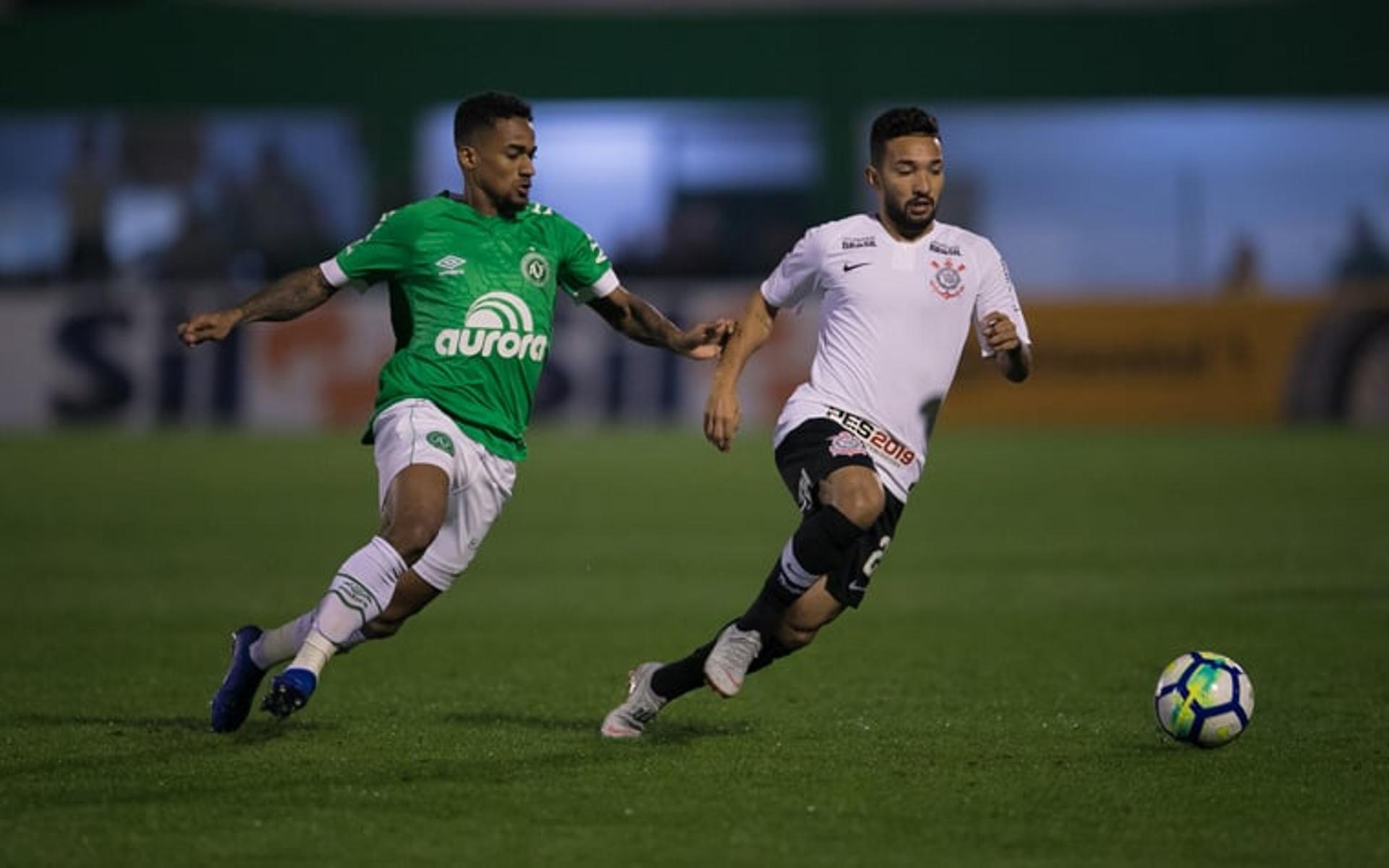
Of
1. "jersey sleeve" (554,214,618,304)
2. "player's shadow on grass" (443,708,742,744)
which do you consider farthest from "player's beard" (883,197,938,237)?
"player's shadow on grass" (443,708,742,744)

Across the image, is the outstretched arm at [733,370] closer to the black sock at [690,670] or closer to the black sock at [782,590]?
the black sock at [782,590]

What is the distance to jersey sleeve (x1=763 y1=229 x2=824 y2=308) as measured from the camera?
8273mm

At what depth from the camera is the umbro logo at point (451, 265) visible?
811 cm

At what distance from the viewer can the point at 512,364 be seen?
8.17 m

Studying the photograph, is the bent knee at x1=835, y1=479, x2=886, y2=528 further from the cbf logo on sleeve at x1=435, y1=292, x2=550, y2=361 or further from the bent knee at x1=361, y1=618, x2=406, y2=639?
the bent knee at x1=361, y1=618, x2=406, y2=639

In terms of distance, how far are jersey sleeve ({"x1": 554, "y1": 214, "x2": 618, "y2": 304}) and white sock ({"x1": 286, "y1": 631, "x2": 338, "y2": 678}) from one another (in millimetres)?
1662

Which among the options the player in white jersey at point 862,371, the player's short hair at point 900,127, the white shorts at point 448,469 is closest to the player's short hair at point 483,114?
the white shorts at point 448,469

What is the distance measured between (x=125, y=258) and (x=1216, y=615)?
69.2 feet

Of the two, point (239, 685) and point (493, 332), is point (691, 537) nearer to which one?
point (493, 332)

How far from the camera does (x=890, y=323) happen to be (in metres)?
8.16

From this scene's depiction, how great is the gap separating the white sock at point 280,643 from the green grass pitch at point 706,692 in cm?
30

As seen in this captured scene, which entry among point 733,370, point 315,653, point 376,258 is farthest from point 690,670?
point 376,258

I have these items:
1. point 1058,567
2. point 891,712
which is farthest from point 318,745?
point 1058,567

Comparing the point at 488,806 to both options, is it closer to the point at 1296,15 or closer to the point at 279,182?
the point at 279,182
